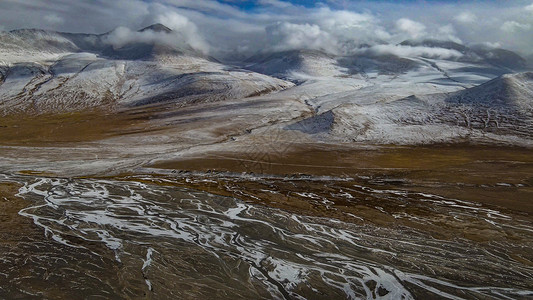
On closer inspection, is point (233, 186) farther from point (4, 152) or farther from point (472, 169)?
point (4, 152)

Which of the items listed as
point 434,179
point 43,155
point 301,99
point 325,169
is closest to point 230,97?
point 301,99

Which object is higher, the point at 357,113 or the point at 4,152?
the point at 357,113

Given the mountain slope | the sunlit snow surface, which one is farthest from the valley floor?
the mountain slope

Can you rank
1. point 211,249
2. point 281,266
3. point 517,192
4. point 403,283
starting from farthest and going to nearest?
point 517,192, point 211,249, point 281,266, point 403,283

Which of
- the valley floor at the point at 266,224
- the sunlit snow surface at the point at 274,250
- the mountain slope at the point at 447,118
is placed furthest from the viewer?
the mountain slope at the point at 447,118

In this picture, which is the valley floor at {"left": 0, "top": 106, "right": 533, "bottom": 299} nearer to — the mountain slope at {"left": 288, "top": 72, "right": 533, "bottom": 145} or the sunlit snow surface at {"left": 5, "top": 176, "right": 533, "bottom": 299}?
the sunlit snow surface at {"left": 5, "top": 176, "right": 533, "bottom": 299}

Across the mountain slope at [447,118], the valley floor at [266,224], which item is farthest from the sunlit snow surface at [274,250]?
the mountain slope at [447,118]

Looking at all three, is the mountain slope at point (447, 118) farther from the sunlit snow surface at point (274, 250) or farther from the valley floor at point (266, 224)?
the sunlit snow surface at point (274, 250)

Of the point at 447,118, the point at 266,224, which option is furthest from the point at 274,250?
the point at 447,118
